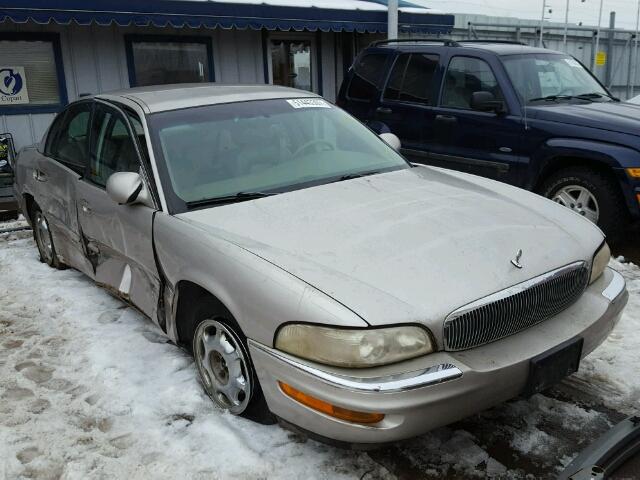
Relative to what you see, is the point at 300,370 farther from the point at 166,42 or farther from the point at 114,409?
the point at 166,42

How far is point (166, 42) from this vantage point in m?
9.24

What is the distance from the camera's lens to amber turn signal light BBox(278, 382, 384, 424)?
7.20 ft

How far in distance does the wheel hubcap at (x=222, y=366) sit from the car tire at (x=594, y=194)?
378 centimetres

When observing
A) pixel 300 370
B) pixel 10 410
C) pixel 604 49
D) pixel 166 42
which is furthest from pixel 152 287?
pixel 604 49

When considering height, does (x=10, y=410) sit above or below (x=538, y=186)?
below

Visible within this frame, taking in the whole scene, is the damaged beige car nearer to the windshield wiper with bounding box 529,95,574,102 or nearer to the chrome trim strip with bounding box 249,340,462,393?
the chrome trim strip with bounding box 249,340,462,393

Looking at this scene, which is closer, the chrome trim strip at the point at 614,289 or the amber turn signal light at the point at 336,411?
the amber turn signal light at the point at 336,411

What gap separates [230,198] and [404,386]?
1.46 m

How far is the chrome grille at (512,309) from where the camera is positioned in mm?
2303

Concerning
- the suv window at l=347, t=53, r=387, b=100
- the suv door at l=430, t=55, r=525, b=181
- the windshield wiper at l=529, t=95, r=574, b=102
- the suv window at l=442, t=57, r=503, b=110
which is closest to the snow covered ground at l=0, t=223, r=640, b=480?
the suv door at l=430, t=55, r=525, b=181

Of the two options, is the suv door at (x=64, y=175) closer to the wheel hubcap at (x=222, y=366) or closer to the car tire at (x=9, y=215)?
the wheel hubcap at (x=222, y=366)

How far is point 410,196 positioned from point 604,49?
1492cm

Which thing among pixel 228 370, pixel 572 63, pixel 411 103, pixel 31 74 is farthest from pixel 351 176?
pixel 31 74

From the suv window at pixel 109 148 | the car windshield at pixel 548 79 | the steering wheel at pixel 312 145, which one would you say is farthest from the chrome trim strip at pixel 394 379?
the car windshield at pixel 548 79
